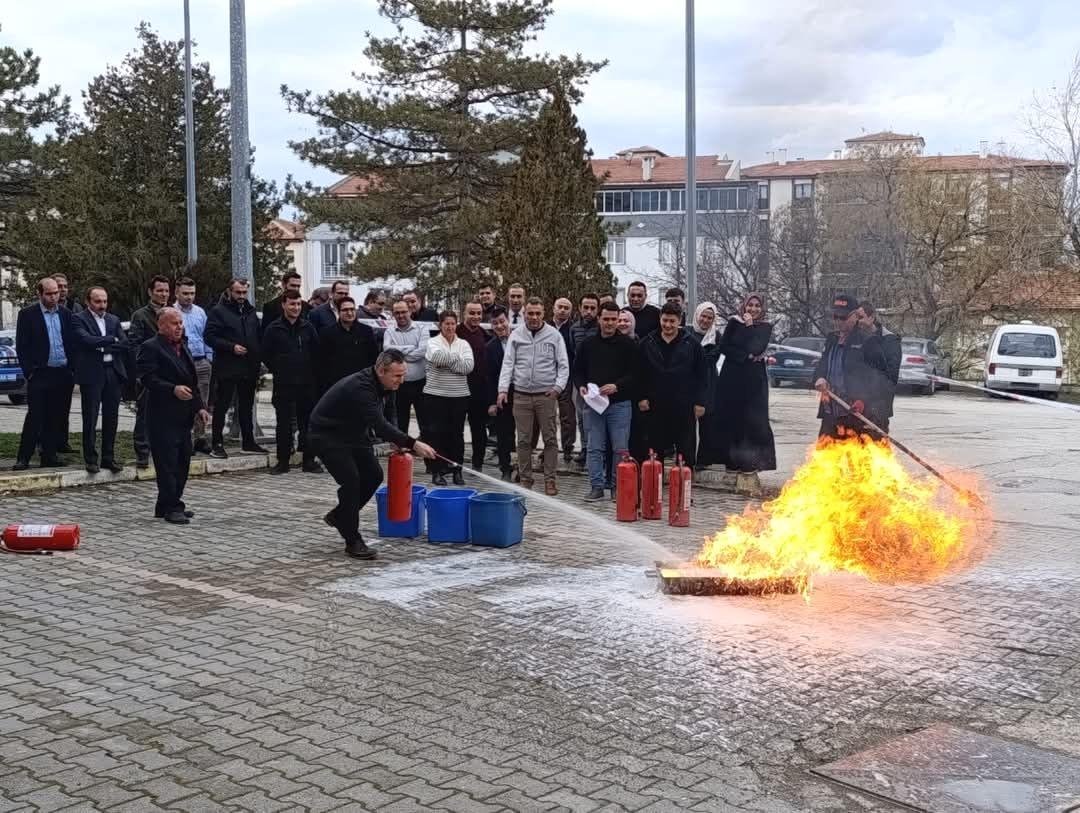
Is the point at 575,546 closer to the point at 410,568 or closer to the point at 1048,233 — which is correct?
the point at 410,568

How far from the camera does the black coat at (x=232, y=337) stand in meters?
13.0

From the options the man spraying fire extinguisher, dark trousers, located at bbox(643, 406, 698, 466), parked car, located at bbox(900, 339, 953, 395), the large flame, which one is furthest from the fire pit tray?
parked car, located at bbox(900, 339, 953, 395)

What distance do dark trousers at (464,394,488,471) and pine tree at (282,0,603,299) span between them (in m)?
20.8

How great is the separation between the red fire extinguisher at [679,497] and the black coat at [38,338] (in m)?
6.33

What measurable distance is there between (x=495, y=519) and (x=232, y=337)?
5257 millimetres

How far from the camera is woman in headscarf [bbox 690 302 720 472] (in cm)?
1205

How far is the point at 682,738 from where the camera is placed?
506cm

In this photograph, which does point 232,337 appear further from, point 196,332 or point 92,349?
point 92,349

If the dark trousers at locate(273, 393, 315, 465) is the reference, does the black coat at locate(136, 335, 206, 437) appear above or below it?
above

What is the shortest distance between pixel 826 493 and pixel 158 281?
821 centimetres

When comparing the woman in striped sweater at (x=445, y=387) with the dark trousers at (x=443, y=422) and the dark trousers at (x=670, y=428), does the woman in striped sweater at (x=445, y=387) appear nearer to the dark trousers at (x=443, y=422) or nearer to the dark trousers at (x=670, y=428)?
the dark trousers at (x=443, y=422)

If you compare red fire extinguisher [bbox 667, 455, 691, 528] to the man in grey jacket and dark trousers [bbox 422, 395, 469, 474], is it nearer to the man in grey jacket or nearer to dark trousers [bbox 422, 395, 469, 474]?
the man in grey jacket

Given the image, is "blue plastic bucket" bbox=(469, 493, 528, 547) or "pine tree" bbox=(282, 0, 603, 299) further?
"pine tree" bbox=(282, 0, 603, 299)

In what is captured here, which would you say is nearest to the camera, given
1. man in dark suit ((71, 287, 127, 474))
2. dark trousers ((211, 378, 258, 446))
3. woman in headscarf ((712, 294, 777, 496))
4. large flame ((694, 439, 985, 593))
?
large flame ((694, 439, 985, 593))
